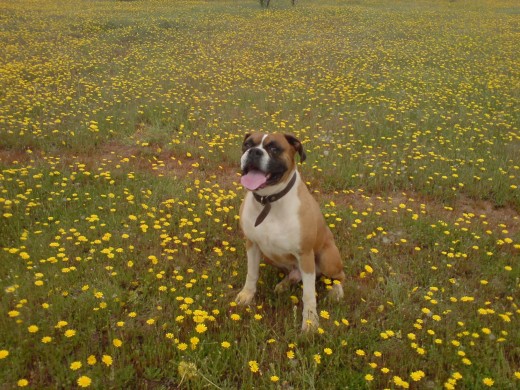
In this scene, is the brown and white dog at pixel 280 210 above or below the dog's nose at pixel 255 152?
below

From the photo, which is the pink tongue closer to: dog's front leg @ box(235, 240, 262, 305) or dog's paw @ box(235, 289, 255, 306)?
dog's front leg @ box(235, 240, 262, 305)

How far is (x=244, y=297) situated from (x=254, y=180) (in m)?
1.39

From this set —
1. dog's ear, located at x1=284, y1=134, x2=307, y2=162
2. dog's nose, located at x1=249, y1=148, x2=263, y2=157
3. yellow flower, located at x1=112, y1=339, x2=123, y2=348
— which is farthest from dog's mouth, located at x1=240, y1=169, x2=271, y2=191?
yellow flower, located at x1=112, y1=339, x2=123, y2=348

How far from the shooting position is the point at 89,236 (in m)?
5.25

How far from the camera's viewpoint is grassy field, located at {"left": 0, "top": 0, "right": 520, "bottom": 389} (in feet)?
11.8

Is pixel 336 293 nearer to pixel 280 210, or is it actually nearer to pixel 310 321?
pixel 310 321

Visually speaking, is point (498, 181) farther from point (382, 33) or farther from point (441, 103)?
point (382, 33)

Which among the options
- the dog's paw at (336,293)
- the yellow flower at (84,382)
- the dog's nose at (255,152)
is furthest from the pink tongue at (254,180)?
the yellow flower at (84,382)

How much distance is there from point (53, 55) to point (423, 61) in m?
14.8

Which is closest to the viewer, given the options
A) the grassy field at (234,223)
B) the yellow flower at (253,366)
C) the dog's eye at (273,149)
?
the yellow flower at (253,366)

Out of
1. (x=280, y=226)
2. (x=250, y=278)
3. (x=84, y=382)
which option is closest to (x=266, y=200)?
(x=280, y=226)

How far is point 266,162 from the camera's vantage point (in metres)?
3.87

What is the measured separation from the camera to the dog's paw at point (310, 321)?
3.97m

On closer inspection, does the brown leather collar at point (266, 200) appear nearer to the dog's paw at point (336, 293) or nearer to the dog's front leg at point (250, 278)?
the dog's front leg at point (250, 278)
